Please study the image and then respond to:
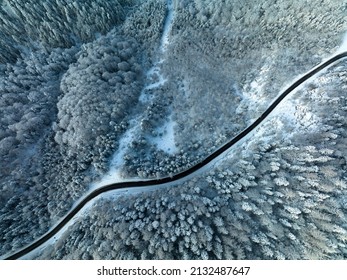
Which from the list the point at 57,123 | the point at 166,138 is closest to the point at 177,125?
the point at 166,138

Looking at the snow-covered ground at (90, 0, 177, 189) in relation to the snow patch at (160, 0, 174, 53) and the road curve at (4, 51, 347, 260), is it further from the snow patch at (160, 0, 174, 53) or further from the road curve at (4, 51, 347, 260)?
the road curve at (4, 51, 347, 260)

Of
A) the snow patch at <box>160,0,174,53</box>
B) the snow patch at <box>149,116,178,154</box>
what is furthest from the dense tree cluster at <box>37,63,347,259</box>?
the snow patch at <box>160,0,174,53</box>

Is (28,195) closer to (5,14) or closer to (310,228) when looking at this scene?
(310,228)

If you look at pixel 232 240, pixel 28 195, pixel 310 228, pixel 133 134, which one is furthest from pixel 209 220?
pixel 28 195

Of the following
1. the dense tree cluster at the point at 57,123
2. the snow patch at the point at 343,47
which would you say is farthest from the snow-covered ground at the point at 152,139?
the snow patch at the point at 343,47

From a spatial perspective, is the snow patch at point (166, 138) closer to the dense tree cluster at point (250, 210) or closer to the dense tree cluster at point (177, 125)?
the dense tree cluster at point (177, 125)

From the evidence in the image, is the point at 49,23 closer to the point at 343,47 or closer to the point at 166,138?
the point at 166,138
